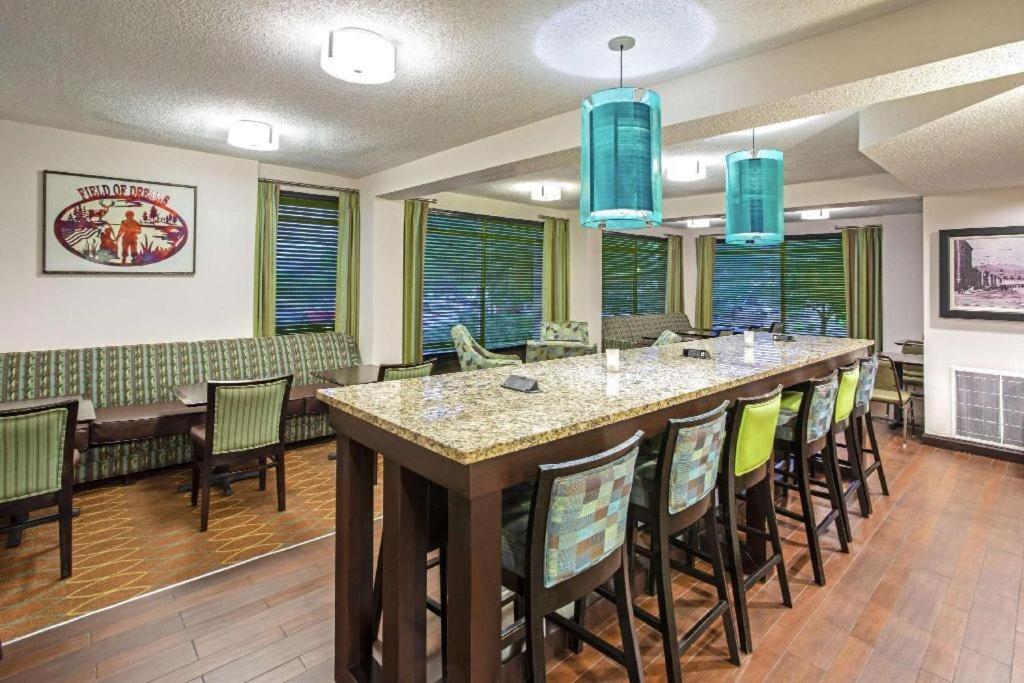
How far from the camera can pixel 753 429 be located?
2158 millimetres

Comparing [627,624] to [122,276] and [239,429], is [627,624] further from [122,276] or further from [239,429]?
[122,276]

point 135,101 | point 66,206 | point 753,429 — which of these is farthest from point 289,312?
point 753,429

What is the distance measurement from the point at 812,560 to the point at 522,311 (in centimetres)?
495

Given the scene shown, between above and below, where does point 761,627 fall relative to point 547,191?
below

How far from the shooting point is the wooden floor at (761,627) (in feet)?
6.57

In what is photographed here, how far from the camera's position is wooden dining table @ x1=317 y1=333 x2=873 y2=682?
1396 millimetres

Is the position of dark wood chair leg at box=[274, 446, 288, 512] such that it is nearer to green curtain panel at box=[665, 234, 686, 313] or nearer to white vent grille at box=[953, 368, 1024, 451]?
white vent grille at box=[953, 368, 1024, 451]

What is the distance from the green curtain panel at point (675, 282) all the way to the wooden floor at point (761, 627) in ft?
21.3

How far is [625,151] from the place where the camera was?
89.5 inches

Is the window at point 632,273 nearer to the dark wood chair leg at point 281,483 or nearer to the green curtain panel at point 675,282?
the green curtain panel at point 675,282

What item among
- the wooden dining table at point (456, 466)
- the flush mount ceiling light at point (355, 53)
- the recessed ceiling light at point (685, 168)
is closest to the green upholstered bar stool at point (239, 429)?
the wooden dining table at point (456, 466)

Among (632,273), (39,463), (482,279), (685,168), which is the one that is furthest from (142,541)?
(632,273)

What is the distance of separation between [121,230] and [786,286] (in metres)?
8.46

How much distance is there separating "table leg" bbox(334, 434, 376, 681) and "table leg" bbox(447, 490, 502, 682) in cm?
57
